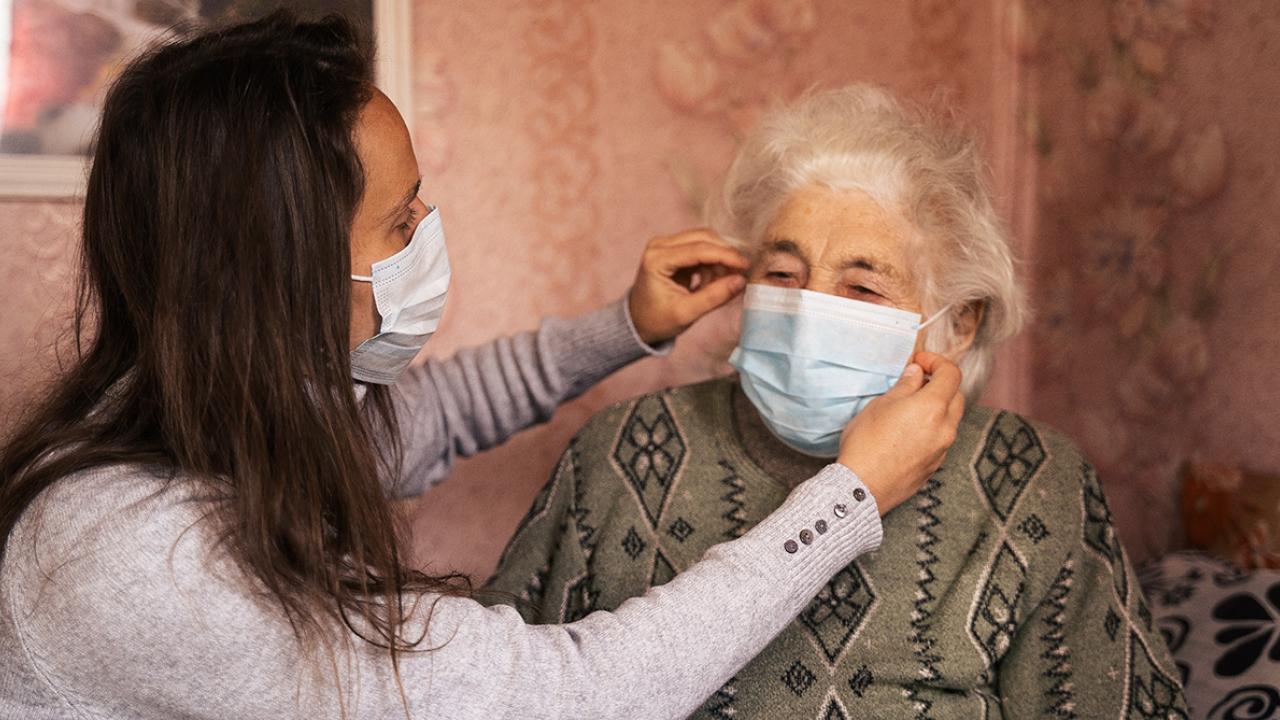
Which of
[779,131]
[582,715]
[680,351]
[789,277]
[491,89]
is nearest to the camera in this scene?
[582,715]

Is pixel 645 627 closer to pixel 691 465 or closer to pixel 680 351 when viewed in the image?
pixel 691 465

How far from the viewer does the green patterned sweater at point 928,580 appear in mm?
1390

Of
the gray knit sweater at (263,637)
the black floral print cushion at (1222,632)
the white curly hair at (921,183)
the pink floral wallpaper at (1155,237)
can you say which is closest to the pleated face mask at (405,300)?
the gray knit sweater at (263,637)

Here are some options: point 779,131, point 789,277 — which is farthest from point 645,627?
point 779,131

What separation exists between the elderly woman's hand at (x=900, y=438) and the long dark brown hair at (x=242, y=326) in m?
0.52

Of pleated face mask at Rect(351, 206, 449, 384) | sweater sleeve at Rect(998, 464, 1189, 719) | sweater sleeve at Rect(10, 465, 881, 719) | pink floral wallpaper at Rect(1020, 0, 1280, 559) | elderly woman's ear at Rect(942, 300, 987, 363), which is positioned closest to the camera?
sweater sleeve at Rect(10, 465, 881, 719)

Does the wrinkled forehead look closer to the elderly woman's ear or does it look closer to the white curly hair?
the white curly hair

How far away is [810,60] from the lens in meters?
2.34

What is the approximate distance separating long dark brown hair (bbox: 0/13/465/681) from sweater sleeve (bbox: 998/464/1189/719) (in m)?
0.82

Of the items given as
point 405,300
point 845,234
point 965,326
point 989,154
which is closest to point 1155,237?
point 989,154

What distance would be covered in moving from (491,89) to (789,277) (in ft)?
2.81

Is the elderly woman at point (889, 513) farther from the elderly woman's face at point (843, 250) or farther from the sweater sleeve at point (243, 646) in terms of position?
the sweater sleeve at point (243, 646)

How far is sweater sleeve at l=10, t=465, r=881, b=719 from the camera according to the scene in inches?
36.5

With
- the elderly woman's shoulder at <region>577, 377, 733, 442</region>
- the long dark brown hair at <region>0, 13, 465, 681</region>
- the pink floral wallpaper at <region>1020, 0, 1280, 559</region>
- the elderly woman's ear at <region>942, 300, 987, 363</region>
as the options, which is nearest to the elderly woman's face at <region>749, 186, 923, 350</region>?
the elderly woman's ear at <region>942, 300, 987, 363</region>
